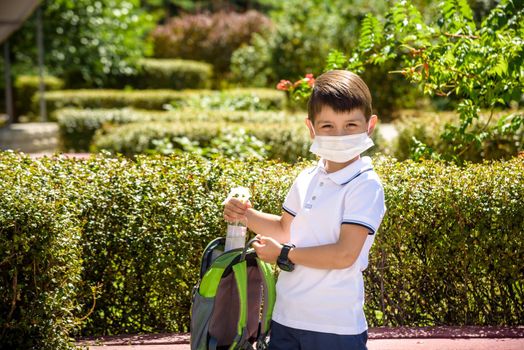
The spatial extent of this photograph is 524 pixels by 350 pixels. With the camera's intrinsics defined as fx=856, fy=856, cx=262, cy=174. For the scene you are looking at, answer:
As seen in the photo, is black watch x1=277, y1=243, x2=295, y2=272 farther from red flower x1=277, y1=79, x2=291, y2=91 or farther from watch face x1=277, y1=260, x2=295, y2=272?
red flower x1=277, y1=79, x2=291, y2=91

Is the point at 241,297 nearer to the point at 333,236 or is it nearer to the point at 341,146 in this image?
the point at 333,236

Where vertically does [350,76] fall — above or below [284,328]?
above

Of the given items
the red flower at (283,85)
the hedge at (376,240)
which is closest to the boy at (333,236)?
the hedge at (376,240)

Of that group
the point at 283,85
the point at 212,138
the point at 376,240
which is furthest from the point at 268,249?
the point at 212,138

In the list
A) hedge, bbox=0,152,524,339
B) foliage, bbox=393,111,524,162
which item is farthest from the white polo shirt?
foliage, bbox=393,111,524,162

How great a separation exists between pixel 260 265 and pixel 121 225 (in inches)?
68.5

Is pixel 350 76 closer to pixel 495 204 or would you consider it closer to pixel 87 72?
pixel 495 204

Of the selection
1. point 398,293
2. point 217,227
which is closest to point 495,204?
point 398,293

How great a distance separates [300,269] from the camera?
2.84 m

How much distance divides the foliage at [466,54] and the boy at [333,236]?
2.62 meters

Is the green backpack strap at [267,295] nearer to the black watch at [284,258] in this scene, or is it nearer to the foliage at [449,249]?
the black watch at [284,258]

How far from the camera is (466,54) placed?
540cm

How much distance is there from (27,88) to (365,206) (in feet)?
66.9

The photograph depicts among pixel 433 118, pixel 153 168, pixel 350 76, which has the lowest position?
pixel 433 118
